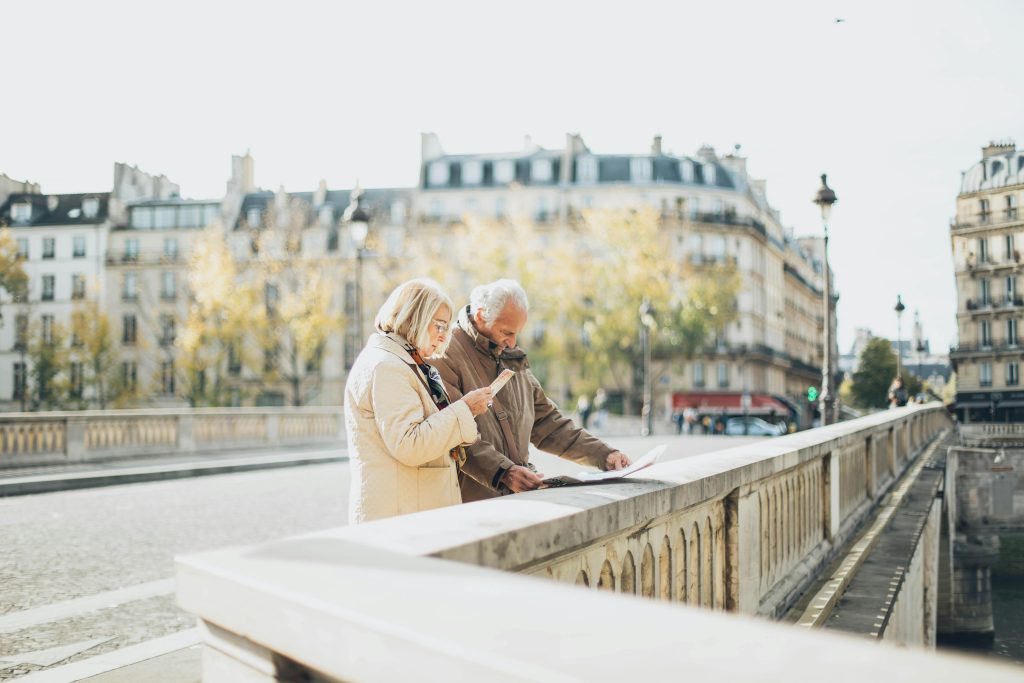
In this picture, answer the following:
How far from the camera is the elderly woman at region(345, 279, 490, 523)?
353 centimetres

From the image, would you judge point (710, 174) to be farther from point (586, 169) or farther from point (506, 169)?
point (506, 169)

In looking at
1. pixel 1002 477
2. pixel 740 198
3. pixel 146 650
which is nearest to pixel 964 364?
pixel 1002 477

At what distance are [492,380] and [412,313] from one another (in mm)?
905

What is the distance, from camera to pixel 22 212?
188 feet

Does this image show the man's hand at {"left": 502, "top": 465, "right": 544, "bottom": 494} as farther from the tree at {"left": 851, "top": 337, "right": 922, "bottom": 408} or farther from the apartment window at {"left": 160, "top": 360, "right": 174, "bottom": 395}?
the tree at {"left": 851, "top": 337, "right": 922, "bottom": 408}

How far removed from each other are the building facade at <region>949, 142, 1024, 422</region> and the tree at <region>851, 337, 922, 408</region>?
73.2m

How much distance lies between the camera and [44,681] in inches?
174

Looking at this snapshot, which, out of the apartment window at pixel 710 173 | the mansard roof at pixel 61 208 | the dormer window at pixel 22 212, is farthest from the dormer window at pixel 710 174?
the dormer window at pixel 22 212

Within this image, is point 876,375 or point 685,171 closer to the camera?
point 685,171

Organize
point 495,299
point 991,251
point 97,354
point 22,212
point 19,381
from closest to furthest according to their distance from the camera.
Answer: point 495,299, point 991,251, point 19,381, point 97,354, point 22,212

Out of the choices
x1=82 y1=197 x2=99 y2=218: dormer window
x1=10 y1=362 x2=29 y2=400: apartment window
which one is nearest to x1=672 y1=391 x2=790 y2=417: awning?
x1=10 y1=362 x2=29 y2=400: apartment window

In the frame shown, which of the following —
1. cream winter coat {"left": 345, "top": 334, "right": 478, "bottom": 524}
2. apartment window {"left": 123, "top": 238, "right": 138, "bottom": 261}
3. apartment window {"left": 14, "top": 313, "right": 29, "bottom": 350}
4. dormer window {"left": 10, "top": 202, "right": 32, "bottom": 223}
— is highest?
dormer window {"left": 10, "top": 202, "right": 32, "bottom": 223}

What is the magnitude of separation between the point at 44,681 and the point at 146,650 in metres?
0.68

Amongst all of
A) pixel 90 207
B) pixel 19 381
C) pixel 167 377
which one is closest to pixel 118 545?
pixel 19 381
